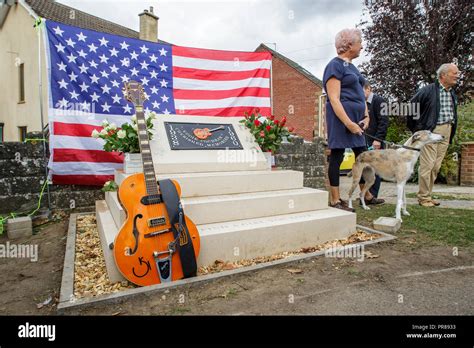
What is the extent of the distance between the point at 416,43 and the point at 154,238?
1447 centimetres

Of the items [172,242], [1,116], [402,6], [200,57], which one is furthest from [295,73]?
[172,242]

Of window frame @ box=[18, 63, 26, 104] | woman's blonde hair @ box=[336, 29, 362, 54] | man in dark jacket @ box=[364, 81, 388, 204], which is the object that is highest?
window frame @ box=[18, 63, 26, 104]

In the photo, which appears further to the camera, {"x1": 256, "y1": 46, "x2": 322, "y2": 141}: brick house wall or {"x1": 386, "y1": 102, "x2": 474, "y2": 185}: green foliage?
{"x1": 256, "y1": 46, "x2": 322, "y2": 141}: brick house wall

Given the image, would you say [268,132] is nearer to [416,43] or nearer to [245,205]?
[245,205]

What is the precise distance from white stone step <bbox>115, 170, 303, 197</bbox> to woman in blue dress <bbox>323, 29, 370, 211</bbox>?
0.60 meters

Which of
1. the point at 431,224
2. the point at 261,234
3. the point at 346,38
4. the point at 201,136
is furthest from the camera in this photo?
the point at 201,136

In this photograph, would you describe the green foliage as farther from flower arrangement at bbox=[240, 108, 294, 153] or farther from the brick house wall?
the brick house wall

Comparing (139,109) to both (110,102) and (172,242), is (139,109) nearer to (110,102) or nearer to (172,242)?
(172,242)

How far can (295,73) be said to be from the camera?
22.9 m

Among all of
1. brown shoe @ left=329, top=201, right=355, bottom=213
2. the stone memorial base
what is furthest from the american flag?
brown shoe @ left=329, top=201, right=355, bottom=213

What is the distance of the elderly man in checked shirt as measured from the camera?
5320 millimetres

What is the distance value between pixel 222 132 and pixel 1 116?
19.5m

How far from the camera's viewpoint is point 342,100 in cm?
413

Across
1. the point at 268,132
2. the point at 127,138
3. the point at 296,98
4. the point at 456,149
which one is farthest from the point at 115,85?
the point at 296,98
